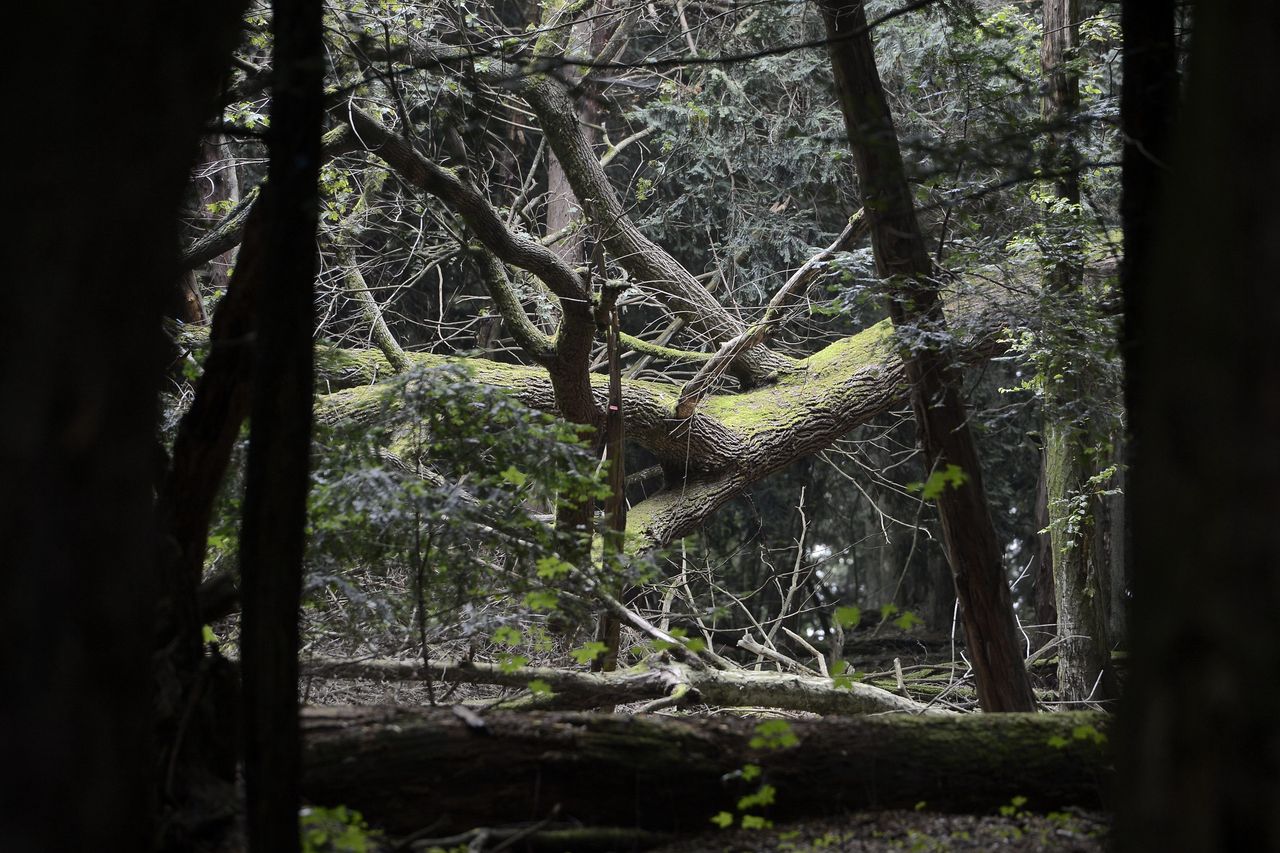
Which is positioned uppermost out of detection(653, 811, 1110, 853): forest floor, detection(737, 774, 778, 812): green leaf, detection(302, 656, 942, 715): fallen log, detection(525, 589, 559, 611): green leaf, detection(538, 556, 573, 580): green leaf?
detection(538, 556, 573, 580): green leaf

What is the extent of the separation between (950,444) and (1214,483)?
13.6 feet

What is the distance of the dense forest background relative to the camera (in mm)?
1562

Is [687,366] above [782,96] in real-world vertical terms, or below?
below

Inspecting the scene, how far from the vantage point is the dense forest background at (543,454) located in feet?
5.13

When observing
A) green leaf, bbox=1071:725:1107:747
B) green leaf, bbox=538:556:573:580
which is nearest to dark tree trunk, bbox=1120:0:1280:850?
green leaf, bbox=1071:725:1107:747

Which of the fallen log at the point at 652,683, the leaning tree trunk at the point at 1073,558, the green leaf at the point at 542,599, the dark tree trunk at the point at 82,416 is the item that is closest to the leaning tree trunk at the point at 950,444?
the fallen log at the point at 652,683

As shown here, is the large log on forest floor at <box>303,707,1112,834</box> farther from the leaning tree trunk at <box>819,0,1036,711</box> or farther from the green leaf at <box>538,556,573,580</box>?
the leaning tree trunk at <box>819,0,1036,711</box>

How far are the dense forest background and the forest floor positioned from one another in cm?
9

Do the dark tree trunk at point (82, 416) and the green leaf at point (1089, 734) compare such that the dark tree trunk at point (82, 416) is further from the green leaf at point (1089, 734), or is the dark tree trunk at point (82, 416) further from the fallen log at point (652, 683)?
the green leaf at point (1089, 734)

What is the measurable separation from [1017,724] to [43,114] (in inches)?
140

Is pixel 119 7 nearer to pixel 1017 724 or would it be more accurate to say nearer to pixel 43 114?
pixel 43 114

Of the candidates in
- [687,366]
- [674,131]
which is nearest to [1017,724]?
[687,366]

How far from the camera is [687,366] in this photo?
11.3m

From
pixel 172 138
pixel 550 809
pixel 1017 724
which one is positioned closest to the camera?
pixel 172 138
